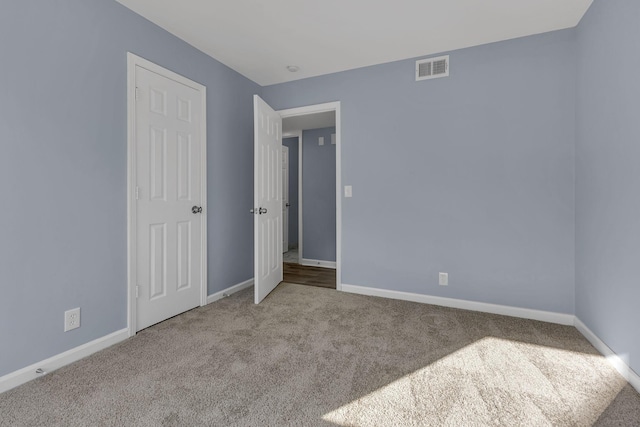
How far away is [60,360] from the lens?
6.17 ft

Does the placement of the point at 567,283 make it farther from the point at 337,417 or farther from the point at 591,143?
the point at 337,417

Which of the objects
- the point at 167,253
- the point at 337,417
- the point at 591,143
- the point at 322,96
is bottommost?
the point at 337,417

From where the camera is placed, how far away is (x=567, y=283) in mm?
2562

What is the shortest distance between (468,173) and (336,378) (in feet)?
7.13

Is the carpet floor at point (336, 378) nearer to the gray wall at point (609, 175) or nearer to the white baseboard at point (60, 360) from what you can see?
the white baseboard at point (60, 360)

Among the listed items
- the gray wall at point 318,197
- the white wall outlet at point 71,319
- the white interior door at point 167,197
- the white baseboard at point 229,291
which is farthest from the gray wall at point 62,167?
the gray wall at point 318,197

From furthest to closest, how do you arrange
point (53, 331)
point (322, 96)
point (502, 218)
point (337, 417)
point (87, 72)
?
point (322, 96) → point (502, 218) → point (87, 72) → point (53, 331) → point (337, 417)

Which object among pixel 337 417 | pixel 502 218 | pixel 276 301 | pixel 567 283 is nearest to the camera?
pixel 337 417

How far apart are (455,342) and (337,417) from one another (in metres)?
1.18

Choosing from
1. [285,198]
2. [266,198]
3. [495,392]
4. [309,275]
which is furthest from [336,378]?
[285,198]

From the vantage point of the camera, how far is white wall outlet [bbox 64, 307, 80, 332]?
6.31 ft

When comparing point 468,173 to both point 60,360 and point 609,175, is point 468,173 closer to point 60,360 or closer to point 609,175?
point 609,175

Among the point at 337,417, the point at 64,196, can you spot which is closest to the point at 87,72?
the point at 64,196

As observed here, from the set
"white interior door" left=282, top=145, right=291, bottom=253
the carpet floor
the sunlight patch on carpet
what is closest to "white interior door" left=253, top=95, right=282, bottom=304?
the carpet floor
